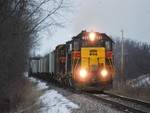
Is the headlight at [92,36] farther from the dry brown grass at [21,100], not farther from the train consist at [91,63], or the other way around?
the dry brown grass at [21,100]

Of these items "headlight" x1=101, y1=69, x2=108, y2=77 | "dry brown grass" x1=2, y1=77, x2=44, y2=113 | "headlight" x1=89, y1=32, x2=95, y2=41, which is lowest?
"dry brown grass" x1=2, y1=77, x2=44, y2=113

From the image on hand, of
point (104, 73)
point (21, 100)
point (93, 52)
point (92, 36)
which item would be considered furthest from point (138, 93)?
point (21, 100)

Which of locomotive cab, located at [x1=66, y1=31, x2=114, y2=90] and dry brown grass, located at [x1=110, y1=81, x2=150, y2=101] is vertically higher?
locomotive cab, located at [x1=66, y1=31, x2=114, y2=90]

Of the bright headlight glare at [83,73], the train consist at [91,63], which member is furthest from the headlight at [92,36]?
the bright headlight glare at [83,73]

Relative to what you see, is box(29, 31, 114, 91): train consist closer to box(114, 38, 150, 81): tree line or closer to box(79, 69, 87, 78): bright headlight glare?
box(79, 69, 87, 78): bright headlight glare

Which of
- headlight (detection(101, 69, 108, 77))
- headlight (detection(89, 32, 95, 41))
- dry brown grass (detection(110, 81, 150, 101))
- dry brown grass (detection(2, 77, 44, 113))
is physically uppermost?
headlight (detection(89, 32, 95, 41))

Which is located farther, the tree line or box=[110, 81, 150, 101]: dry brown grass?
the tree line

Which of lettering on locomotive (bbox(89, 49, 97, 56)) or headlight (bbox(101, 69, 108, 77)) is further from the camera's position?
lettering on locomotive (bbox(89, 49, 97, 56))

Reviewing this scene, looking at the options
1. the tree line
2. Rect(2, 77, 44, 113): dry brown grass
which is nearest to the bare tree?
Rect(2, 77, 44, 113): dry brown grass

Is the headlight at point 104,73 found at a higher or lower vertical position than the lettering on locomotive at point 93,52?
lower

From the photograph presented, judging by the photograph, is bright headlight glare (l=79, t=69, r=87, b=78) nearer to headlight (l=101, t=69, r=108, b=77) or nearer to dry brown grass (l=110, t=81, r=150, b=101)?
headlight (l=101, t=69, r=108, b=77)

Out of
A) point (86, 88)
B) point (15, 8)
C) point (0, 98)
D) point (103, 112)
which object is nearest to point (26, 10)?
point (15, 8)

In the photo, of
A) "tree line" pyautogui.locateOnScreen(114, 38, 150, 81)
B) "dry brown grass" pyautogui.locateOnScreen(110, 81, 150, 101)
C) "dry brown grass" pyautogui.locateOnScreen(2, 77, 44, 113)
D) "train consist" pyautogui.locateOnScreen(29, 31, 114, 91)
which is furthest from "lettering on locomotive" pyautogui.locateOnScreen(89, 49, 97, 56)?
"tree line" pyautogui.locateOnScreen(114, 38, 150, 81)

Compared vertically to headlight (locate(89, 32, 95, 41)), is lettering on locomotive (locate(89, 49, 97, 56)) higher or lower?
lower
